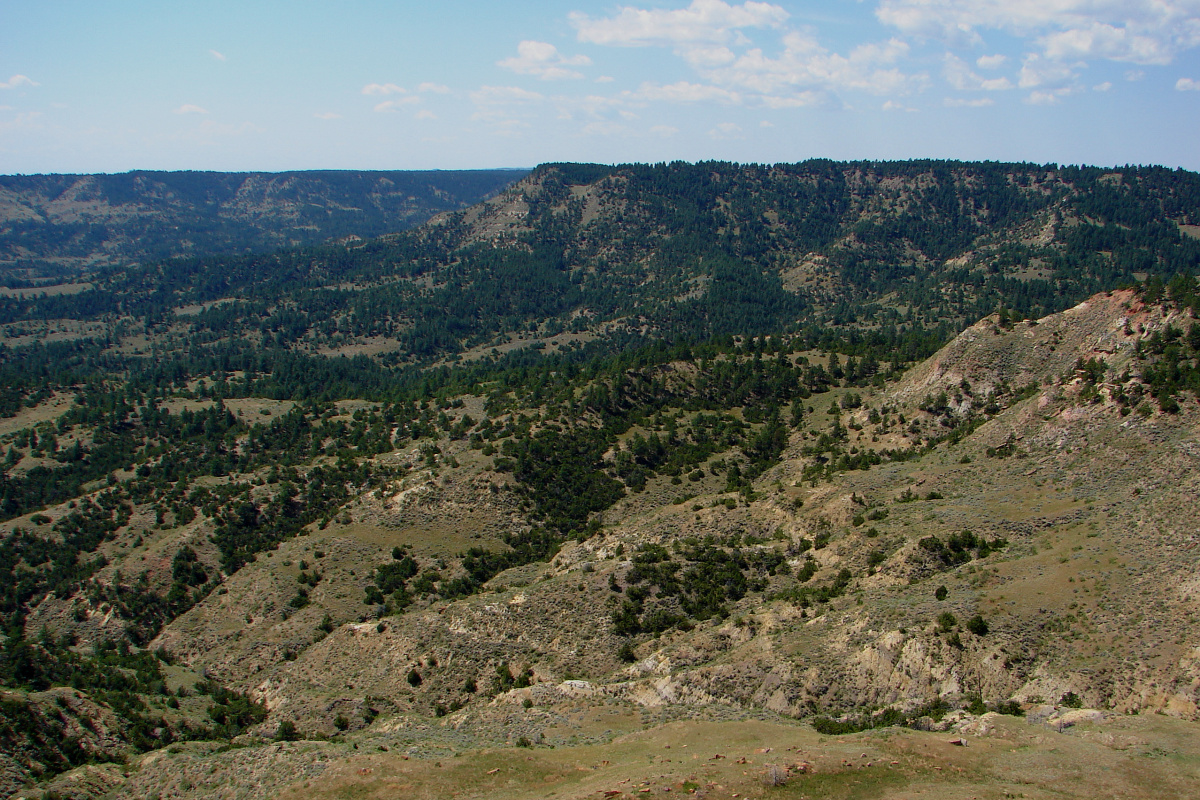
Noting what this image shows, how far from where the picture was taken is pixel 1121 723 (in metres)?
44.7

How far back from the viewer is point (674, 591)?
78.9m

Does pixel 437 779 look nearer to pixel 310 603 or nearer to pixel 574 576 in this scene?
pixel 574 576

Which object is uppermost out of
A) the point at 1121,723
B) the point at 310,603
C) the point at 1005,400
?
the point at 1005,400

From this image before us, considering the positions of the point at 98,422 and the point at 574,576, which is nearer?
the point at 574,576

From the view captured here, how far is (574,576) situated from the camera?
8381 cm

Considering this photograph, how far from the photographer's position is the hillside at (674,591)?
162 ft

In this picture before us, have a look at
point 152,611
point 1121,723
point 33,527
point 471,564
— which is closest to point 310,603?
point 471,564

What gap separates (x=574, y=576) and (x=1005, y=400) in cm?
6596

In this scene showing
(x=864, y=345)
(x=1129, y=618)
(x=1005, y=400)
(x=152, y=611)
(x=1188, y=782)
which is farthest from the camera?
(x=864, y=345)

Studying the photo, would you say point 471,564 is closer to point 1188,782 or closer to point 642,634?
point 642,634

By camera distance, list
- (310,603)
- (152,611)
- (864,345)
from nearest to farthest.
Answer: (310,603), (152,611), (864,345)

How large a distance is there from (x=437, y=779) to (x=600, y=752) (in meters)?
10.7

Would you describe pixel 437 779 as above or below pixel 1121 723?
below

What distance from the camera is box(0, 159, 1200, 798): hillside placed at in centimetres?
4934
